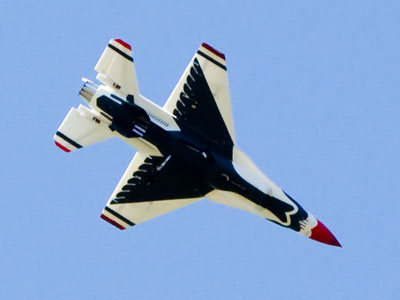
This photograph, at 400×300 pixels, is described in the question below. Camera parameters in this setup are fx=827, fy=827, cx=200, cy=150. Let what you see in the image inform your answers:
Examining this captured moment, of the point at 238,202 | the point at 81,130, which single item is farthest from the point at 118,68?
the point at 238,202

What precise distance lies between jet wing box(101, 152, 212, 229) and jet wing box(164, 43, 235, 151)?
166 centimetres

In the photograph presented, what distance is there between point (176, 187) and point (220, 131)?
2.53m

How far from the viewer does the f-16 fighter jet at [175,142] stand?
2841 cm

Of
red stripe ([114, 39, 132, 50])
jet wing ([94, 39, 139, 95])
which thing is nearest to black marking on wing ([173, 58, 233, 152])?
jet wing ([94, 39, 139, 95])

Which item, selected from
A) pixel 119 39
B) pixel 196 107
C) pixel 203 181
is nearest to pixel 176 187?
pixel 203 181

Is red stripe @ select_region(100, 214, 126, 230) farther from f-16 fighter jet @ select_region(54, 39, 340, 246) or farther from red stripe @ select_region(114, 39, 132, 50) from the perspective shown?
red stripe @ select_region(114, 39, 132, 50)

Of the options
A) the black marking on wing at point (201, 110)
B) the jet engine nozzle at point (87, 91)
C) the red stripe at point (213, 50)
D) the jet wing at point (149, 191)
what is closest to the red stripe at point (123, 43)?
the jet engine nozzle at point (87, 91)

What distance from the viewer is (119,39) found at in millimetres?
28781

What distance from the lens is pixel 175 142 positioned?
28.4 meters

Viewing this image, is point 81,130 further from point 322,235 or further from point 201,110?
point 322,235

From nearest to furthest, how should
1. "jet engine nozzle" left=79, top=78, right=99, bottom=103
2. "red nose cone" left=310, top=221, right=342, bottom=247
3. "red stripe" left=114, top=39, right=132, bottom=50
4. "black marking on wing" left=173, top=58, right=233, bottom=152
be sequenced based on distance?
"jet engine nozzle" left=79, top=78, right=99, bottom=103, "red stripe" left=114, top=39, right=132, bottom=50, "black marking on wing" left=173, top=58, right=233, bottom=152, "red nose cone" left=310, top=221, right=342, bottom=247

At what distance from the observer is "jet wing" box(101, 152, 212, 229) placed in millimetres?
29078

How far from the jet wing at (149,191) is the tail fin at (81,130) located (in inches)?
61.6

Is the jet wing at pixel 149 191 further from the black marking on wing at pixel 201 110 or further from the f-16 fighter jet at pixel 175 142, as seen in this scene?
the black marking on wing at pixel 201 110
